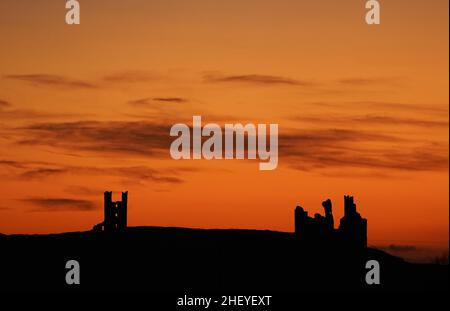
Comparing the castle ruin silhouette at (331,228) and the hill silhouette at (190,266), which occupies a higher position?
the castle ruin silhouette at (331,228)

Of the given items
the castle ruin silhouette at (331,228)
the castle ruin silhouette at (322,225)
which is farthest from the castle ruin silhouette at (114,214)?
the castle ruin silhouette at (331,228)

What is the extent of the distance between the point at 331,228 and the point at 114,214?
37.6ft

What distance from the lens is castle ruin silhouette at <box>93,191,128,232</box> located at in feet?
188

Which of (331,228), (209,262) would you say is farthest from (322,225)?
(209,262)

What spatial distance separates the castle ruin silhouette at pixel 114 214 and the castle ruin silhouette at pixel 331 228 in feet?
30.4

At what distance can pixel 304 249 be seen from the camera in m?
60.7

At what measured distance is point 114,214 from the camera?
58250 millimetres

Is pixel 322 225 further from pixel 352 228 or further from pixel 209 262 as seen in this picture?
pixel 209 262

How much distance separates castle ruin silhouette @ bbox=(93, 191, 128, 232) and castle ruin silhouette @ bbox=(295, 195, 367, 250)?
9252 millimetres

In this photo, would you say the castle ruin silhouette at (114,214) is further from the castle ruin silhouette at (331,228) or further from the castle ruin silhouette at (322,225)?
the castle ruin silhouette at (331,228)

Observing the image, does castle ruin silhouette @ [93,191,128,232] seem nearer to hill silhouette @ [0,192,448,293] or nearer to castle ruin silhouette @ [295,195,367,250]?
hill silhouette @ [0,192,448,293]

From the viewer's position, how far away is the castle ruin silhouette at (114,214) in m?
57.3
